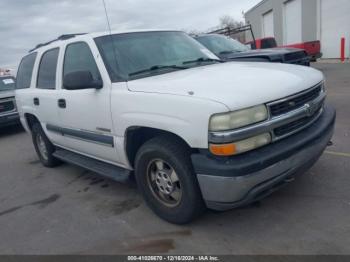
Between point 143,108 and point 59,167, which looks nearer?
point 143,108

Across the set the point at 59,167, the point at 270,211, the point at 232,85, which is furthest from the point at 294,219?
the point at 59,167

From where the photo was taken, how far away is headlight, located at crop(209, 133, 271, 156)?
2.48 m

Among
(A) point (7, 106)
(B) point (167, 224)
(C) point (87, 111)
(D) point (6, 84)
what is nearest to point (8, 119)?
(A) point (7, 106)

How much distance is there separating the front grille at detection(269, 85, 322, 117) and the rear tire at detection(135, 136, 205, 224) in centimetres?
81

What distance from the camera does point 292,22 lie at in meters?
24.1

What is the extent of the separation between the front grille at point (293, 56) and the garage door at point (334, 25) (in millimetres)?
13548

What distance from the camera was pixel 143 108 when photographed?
9.72 feet

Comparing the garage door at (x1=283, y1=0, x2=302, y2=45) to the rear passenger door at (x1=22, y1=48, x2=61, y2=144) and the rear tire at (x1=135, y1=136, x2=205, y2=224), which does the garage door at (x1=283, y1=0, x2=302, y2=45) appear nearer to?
the rear passenger door at (x1=22, y1=48, x2=61, y2=144)

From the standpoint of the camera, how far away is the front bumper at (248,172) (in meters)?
2.47

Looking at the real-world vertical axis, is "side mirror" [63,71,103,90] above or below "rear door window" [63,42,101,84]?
below

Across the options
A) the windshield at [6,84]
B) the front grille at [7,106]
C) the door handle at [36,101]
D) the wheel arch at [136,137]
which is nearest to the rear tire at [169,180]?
the wheel arch at [136,137]

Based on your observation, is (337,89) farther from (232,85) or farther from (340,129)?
(232,85)

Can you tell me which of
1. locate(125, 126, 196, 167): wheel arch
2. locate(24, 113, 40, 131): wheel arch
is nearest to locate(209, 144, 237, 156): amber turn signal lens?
locate(125, 126, 196, 167): wheel arch

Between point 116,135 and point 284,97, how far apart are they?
5.55 feet
